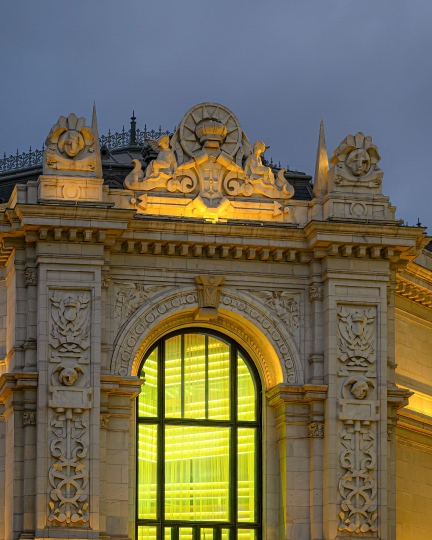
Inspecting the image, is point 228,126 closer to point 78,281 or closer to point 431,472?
point 78,281

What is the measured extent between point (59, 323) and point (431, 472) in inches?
449

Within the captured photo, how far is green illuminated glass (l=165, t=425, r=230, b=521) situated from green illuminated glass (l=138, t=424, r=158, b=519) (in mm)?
328

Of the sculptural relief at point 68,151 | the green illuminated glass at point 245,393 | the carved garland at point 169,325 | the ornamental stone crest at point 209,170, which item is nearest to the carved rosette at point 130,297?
the carved garland at point 169,325

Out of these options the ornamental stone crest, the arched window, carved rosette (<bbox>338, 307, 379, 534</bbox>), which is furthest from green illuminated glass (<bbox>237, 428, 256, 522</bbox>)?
the ornamental stone crest

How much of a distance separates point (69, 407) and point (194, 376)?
162 inches

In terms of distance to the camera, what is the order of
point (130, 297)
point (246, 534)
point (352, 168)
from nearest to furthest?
1. point (130, 297)
2. point (246, 534)
3. point (352, 168)

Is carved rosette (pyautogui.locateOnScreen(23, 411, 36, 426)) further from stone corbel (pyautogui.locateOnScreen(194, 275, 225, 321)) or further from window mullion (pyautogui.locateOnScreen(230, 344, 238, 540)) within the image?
window mullion (pyautogui.locateOnScreen(230, 344, 238, 540))

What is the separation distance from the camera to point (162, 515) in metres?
43.5

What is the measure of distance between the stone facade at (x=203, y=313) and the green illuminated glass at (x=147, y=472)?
0.42 meters

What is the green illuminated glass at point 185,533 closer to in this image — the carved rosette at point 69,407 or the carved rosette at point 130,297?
the carved rosette at point 69,407

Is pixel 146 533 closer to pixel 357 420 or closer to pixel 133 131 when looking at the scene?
pixel 357 420

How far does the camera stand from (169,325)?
146 feet

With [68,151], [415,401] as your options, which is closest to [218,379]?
[415,401]

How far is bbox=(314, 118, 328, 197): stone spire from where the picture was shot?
45062 mm
